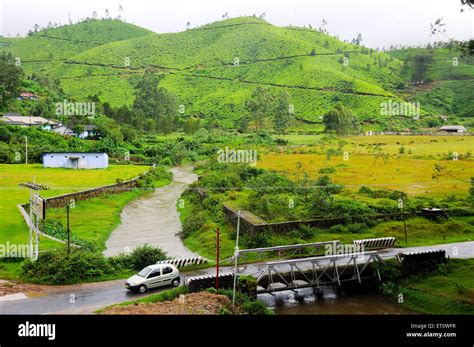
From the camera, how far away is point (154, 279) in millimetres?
21469

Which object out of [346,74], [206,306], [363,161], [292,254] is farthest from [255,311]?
[346,74]

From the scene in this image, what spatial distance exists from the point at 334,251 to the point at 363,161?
3318cm

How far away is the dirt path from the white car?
7.29m

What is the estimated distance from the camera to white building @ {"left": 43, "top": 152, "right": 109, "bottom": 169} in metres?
54.6

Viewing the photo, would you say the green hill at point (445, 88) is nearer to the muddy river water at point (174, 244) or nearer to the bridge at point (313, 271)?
the muddy river water at point (174, 244)

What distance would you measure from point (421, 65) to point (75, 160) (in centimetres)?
11473

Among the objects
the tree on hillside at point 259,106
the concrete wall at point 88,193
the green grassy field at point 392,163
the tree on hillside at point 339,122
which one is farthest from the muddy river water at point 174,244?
the tree on hillside at point 259,106

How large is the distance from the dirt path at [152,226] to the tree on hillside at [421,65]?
10741 cm

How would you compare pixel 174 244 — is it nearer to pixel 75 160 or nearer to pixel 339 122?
pixel 75 160

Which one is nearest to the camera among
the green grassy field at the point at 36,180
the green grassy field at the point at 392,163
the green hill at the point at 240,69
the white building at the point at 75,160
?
the green grassy field at the point at 36,180

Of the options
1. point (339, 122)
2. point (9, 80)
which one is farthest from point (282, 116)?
point (9, 80)

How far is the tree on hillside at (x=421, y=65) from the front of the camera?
142 meters

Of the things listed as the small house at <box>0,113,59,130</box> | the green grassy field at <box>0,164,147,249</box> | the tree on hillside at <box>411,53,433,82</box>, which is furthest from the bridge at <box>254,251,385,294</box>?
the tree on hillside at <box>411,53,433,82</box>

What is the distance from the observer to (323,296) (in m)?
23.9
